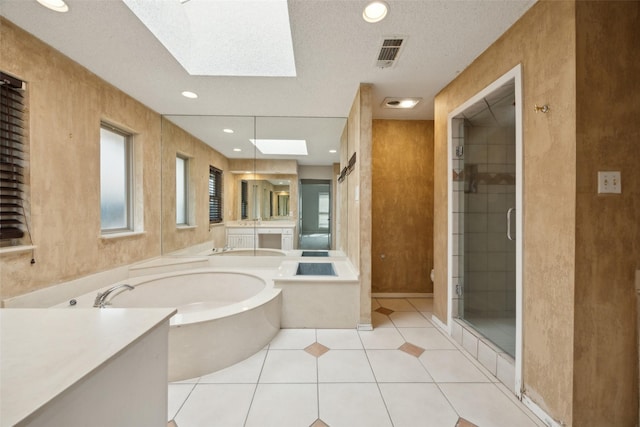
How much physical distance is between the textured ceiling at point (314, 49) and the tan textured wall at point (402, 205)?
57cm

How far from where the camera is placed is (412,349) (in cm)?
197

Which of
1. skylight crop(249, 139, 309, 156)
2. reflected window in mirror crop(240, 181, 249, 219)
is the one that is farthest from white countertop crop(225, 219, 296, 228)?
skylight crop(249, 139, 309, 156)

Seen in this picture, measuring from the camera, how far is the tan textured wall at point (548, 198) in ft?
3.83

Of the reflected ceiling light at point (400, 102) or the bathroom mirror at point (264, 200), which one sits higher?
the reflected ceiling light at point (400, 102)

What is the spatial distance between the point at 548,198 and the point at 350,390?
163 centimetres

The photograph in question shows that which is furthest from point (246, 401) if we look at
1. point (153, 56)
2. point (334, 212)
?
point (153, 56)

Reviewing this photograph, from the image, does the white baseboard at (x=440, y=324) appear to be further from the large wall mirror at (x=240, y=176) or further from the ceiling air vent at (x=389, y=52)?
the ceiling air vent at (x=389, y=52)

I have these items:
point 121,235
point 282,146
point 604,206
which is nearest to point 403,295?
point 604,206

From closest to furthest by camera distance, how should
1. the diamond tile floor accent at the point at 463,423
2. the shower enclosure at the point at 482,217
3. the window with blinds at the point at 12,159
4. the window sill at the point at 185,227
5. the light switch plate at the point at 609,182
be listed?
the light switch plate at the point at 609,182
the diamond tile floor accent at the point at 463,423
the window with blinds at the point at 12,159
the shower enclosure at the point at 482,217
the window sill at the point at 185,227

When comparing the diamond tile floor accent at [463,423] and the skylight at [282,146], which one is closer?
the diamond tile floor accent at [463,423]

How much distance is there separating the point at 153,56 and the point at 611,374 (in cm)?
345

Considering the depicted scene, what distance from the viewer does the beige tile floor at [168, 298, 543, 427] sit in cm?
132

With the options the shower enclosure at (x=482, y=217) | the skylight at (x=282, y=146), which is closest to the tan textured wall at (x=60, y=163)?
the skylight at (x=282, y=146)

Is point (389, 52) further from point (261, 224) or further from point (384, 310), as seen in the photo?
point (384, 310)
